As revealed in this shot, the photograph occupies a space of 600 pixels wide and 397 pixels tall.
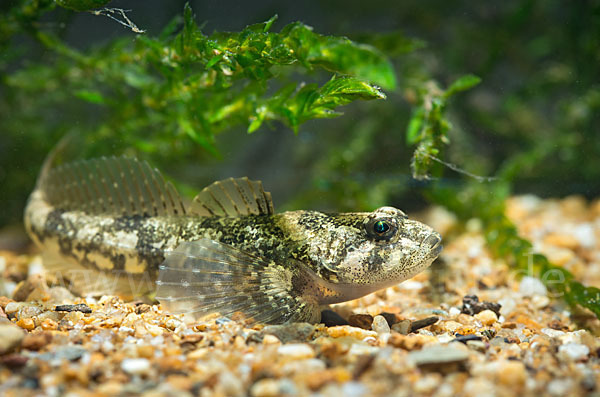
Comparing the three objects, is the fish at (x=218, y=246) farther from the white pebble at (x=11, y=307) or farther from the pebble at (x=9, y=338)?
the pebble at (x=9, y=338)

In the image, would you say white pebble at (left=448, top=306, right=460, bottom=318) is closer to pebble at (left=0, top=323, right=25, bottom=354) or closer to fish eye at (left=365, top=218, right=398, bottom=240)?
fish eye at (left=365, top=218, right=398, bottom=240)

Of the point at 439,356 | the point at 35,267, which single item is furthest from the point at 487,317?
the point at 35,267

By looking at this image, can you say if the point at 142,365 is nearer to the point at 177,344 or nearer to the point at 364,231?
the point at 177,344

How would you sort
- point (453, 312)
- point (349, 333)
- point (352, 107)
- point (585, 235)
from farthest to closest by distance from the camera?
point (352, 107), point (585, 235), point (453, 312), point (349, 333)

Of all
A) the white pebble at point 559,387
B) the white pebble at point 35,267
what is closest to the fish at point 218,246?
the white pebble at point 35,267

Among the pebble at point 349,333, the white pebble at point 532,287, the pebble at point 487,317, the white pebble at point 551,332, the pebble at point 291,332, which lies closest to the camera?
the pebble at point 291,332

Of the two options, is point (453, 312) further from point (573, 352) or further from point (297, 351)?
point (297, 351)

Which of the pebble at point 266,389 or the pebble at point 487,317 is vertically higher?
the pebble at point 266,389

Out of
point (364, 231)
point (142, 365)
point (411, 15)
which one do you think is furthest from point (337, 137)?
point (142, 365)
